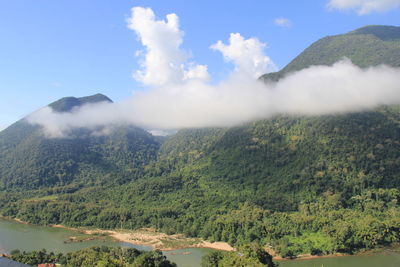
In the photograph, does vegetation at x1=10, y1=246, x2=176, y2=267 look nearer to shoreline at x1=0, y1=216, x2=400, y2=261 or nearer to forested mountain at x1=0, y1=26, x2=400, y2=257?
shoreline at x1=0, y1=216, x2=400, y2=261

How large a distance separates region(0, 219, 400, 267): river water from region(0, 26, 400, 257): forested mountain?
3.69m

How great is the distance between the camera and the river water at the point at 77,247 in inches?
2296

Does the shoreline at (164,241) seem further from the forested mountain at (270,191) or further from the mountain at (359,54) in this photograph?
the mountain at (359,54)

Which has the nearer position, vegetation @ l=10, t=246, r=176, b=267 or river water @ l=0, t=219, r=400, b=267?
vegetation @ l=10, t=246, r=176, b=267

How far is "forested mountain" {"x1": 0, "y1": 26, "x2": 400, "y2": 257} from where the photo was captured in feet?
238

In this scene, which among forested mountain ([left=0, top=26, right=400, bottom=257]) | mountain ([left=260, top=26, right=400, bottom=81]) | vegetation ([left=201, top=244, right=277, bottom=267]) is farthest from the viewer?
mountain ([left=260, top=26, right=400, bottom=81])

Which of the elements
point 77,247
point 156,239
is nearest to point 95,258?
point 77,247

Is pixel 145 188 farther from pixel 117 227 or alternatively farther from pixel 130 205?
pixel 117 227

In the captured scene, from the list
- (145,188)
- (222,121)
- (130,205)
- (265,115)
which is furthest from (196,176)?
(222,121)

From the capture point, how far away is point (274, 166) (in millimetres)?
118125

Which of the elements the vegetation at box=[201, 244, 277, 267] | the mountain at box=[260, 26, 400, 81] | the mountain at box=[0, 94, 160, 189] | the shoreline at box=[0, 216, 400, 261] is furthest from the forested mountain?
the vegetation at box=[201, 244, 277, 267]

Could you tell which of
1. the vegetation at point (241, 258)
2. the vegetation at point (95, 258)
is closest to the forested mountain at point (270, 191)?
the vegetation at point (241, 258)

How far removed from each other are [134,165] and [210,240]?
126292mm

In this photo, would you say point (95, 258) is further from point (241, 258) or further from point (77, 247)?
point (77, 247)
